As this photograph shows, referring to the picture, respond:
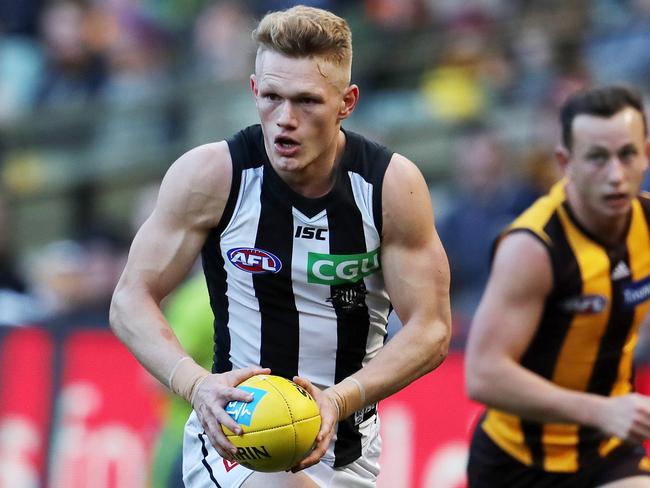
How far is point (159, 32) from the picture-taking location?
47.8ft

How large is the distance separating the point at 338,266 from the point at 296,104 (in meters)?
0.66

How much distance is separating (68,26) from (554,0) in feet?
16.8

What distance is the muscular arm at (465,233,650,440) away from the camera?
546 centimetres

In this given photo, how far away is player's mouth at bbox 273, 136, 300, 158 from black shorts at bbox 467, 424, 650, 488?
1.87 meters

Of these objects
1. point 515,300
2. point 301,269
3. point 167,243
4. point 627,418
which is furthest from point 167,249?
point 627,418

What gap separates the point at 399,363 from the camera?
4980 millimetres

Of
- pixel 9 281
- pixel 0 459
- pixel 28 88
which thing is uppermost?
pixel 28 88

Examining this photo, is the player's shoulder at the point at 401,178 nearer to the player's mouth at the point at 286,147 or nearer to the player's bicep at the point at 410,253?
the player's bicep at the point at 410,253

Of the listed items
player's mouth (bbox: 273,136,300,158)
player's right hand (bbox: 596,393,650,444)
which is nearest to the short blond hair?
player's mouth (bbox: 273,136,300,158)

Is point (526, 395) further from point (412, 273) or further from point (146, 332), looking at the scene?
point (146, 332)

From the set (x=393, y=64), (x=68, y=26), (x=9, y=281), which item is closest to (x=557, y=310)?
(x=9, y=281)

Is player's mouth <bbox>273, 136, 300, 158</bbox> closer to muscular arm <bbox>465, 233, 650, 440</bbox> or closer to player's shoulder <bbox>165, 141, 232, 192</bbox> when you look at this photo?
player's shoulder <bbox>165, 141, 232, 192</bbox>

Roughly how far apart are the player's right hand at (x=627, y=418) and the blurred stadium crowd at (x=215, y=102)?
3.19 metres

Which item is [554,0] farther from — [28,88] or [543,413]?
[543,413]
